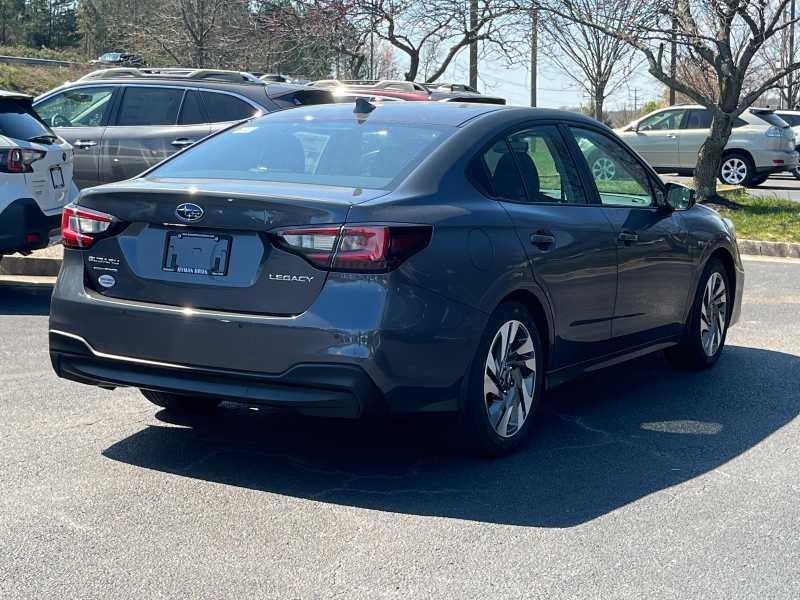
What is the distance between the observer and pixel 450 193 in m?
5.21

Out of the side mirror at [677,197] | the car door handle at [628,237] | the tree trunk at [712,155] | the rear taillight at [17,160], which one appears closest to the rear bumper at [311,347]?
the car door handle at [628,237]

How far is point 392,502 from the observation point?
4801 millimetres

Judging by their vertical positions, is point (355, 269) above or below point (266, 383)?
above

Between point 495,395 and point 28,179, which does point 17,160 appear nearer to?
point 28,179

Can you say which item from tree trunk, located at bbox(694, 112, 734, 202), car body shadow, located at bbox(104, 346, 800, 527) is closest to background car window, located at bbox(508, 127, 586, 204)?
car body shadow, located at bbox(104, 346, 800, 527)

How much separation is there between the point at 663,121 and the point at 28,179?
18.5m

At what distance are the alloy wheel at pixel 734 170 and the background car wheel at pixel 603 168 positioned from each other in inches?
728

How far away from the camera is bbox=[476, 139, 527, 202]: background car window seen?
5551mm

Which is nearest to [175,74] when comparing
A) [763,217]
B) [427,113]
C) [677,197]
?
[763,217]

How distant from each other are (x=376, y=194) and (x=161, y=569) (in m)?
1.76

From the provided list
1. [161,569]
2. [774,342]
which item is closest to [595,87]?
[774,342]

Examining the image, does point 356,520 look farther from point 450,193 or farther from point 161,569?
point 450,193

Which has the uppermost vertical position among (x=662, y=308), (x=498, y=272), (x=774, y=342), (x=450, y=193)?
(x=450, y=193)

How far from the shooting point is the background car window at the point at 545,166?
5848 mm
